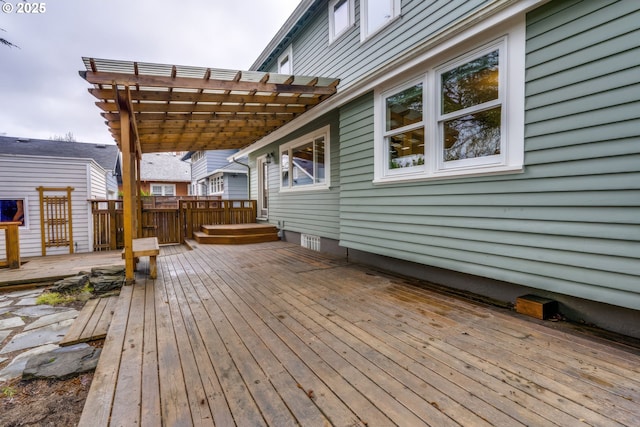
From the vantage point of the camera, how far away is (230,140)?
27.3 ft

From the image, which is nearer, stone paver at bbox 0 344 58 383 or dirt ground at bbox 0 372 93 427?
dirt ground at bbox 0 372 93 427

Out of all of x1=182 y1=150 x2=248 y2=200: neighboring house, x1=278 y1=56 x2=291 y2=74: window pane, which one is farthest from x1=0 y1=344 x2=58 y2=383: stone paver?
x1=182 y1=150 x2=248 y2=200: neighboring house

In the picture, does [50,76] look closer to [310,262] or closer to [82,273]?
[82,273]

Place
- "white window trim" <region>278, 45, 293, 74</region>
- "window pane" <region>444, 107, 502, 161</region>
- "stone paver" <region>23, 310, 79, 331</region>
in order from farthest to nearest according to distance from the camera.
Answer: "white window trim" <region>278, 45, 293, 74</region> < "stone paver" <region>23, 310, 79, 331</region> < "window pane" <region>444, 107, 502, 161</region>

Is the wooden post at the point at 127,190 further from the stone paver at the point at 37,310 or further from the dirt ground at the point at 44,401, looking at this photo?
the dirt ground at the point at 44,401

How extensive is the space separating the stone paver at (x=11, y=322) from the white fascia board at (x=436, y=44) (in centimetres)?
545

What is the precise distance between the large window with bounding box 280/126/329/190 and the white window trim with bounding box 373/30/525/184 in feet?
6.23

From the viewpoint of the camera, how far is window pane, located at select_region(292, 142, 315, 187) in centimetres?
684

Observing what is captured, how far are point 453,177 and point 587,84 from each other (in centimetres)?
134

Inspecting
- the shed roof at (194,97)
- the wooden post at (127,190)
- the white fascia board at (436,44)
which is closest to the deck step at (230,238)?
the shed roof at (194,97)

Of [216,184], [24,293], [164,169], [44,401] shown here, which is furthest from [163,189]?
[44,401]

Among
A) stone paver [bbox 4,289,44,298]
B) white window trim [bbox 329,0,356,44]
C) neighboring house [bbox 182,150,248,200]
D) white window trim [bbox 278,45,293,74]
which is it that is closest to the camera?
stone paver [bbox 4,289,44,298]

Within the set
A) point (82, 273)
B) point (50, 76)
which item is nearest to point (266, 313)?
point (82, 273)

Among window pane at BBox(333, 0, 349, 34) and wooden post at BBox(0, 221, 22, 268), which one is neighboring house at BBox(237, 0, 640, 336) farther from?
wooden post at BBox(0, 221, 22, 268)
